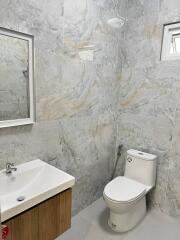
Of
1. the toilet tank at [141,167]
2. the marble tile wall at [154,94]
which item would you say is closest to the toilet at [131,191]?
the toilet tank at [141,167]

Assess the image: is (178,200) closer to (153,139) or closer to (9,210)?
(153,139)

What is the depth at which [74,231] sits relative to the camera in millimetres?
1952

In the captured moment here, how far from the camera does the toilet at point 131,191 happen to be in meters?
1.89

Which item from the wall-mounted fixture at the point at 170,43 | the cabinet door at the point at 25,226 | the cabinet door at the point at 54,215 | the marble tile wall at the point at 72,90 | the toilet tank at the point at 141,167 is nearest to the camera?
the cabinet door at the point at 25,226

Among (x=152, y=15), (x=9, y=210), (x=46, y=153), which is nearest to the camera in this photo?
(x=9, y=210)

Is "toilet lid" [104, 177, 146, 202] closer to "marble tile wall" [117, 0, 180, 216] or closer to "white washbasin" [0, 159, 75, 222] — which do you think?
"marble tile wall" [117, 0, 180, 216]

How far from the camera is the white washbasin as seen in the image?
3.88 feet

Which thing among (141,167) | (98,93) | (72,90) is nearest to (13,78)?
(72,90)

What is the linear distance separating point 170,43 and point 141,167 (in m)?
1.43

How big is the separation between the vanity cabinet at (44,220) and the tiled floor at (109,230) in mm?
646

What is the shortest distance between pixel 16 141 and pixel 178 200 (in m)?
1.90

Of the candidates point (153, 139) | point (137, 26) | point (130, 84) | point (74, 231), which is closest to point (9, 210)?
point (74, 231)

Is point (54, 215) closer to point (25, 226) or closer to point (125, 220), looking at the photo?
point (25, 226)

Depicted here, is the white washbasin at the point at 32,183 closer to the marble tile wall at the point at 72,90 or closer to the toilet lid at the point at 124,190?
the marble tile wall at the point at 72,90
